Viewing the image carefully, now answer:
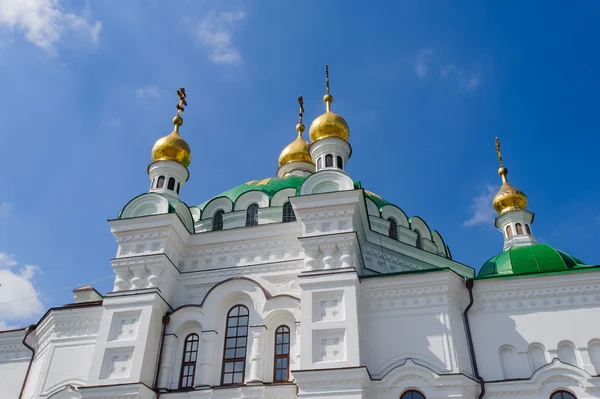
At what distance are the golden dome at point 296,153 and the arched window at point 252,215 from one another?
493 centimetres

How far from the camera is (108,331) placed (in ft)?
41.7

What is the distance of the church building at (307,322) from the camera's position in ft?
37.0

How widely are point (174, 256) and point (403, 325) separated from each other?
6055mm

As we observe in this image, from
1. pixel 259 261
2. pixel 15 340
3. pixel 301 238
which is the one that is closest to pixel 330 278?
pixel 301 238

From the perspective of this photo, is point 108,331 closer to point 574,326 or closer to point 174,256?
point 174,256

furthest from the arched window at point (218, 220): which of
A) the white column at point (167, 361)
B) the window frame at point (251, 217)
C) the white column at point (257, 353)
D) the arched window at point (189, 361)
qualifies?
the white column at point (257, 353)

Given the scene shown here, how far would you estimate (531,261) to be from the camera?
46.6 ft

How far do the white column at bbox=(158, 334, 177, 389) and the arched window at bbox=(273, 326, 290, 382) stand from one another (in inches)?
96.6

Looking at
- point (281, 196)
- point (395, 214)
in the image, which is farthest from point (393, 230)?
point (281, 196)

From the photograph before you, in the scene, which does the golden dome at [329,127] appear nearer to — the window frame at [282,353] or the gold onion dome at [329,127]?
the gold onion dome at [329,127]

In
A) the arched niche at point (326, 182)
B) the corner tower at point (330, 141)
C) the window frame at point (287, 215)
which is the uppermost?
the corner tower at point (330, 141)

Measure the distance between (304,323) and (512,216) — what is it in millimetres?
9802

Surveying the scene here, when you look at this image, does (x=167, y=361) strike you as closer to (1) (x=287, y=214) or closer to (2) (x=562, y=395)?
(1) (x=287, y=214)

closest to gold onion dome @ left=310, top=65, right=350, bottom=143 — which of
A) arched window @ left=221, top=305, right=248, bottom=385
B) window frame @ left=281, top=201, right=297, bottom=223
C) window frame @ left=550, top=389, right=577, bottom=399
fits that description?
window frame @ left=281, top=201, right=297, bottom=223
